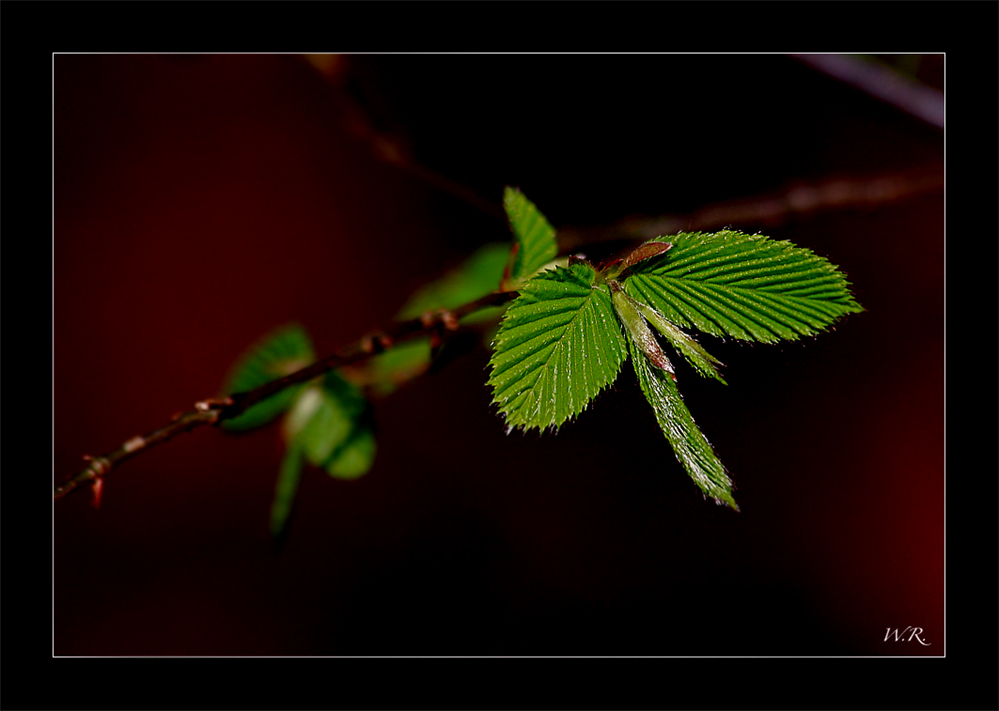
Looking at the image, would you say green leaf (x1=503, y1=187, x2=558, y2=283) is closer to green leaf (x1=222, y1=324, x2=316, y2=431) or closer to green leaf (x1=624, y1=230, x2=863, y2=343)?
green leaf (x1=624, y1=230, x2=863, y2=343)

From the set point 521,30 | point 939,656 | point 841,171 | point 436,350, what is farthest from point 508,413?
point 841,171

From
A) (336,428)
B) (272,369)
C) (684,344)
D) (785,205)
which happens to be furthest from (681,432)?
(785,205)

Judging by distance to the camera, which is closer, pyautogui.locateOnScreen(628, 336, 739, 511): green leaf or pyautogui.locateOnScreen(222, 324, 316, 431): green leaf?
pyautogui.locateOnScreen(628, 336, 739, 511): green leaf

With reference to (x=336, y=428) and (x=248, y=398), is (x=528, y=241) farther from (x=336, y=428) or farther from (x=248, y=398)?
(x=336, y=428)

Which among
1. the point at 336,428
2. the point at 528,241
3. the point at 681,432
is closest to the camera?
the point at 681,432

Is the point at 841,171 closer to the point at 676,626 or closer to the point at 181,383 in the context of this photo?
the point at 676,626

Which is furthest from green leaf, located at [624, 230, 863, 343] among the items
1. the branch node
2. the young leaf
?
the branch node
